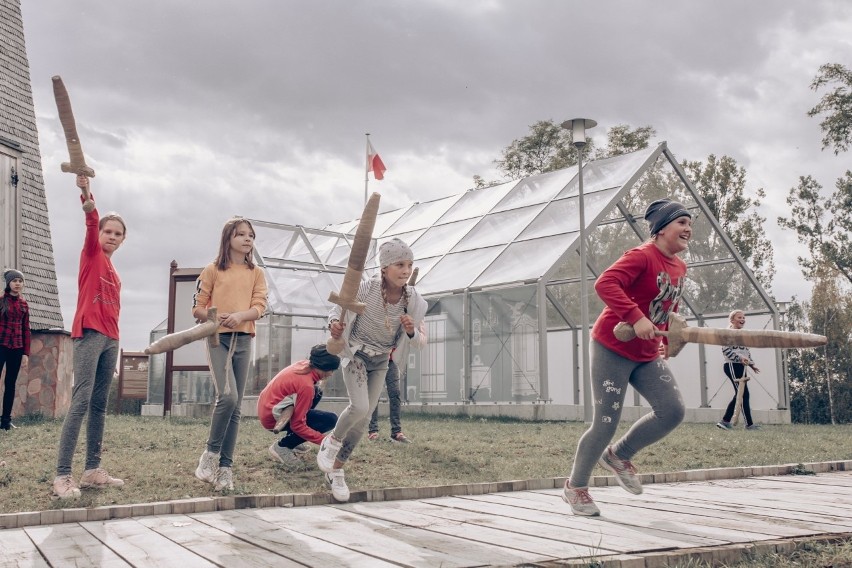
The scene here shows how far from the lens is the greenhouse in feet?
51.6

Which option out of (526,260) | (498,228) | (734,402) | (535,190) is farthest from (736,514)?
(535,190)

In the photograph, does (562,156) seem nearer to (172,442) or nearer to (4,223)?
(4,223)

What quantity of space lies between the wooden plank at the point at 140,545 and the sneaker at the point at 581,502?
2.28 m

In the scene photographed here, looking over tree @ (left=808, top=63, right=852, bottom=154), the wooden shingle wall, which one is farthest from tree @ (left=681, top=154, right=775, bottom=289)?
the wooden shingle wall

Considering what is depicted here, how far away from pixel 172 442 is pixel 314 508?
3.77 m

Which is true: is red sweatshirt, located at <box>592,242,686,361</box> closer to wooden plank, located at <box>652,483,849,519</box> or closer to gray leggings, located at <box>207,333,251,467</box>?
wooden plank, located at <box>652,483,849,519</box>

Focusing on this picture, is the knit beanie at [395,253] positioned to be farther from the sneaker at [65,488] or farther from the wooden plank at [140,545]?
the sneaker at [65,488]

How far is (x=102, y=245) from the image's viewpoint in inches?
230

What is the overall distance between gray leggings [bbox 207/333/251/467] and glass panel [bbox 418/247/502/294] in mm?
10886

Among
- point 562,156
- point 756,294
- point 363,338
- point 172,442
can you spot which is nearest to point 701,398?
point 756,294

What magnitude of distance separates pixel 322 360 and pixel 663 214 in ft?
11.9

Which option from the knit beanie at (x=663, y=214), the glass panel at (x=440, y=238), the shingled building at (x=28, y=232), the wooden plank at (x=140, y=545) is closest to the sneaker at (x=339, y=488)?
the wooden plank at (x=140, y=545)

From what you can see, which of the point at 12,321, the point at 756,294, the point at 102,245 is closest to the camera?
the point at 102,245

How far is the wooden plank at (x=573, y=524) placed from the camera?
3752 millimetres
